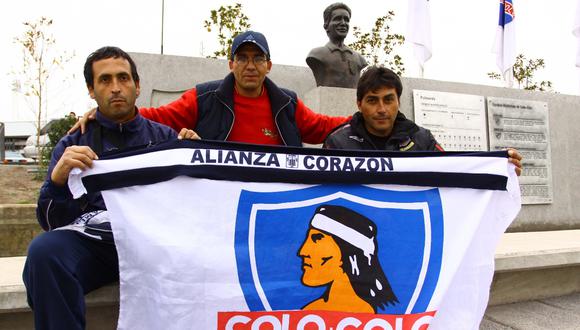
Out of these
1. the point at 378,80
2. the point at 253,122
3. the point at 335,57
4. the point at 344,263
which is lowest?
the point at 344,263

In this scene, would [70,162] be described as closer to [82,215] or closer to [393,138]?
[82,215]

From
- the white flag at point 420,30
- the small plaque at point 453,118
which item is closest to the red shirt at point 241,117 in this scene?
the small plaque at point 453,118

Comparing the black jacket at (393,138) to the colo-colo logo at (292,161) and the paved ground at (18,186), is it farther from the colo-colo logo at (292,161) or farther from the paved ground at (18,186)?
the paved ground at (18,186)

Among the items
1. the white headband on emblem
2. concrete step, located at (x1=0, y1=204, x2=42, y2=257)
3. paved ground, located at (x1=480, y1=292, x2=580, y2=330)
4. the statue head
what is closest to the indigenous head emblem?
the white headband on emblem

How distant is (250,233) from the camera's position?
2143 mm

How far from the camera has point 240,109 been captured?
309 centimetres

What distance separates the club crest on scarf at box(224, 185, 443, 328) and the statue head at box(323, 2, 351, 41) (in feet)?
12.3

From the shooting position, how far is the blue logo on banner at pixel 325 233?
2115 millimetres

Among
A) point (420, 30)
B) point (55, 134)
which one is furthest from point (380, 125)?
point (55, 134)

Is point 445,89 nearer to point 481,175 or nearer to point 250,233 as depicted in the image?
point 481,175

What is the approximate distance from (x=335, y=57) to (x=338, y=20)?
468mm

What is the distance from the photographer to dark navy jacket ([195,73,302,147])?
302cm

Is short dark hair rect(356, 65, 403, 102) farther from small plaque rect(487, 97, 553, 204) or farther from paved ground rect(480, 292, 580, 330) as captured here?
small plaque rect(487, 97, 553, 204)

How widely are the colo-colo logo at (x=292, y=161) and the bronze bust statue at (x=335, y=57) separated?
134 inches
